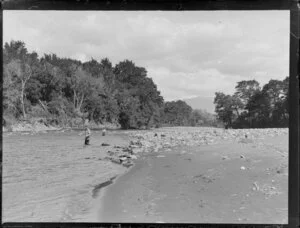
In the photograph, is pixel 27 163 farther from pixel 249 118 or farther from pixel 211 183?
pixel 249 118

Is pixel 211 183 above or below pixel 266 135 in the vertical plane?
below

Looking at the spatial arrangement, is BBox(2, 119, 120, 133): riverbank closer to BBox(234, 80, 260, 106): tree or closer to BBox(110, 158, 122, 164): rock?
BBox(110, 158, 122, 164): rock

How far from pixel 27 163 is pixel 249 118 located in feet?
7.75

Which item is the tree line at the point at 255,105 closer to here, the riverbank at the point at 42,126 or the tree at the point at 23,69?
the riverbank at the point at 42,126

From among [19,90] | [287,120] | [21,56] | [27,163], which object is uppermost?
[21,56]

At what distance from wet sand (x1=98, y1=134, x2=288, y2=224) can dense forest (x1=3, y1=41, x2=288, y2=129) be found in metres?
0.40

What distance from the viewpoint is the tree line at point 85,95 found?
2262mm

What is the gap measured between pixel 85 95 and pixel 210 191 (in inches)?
66.1

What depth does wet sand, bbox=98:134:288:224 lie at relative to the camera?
190 cm

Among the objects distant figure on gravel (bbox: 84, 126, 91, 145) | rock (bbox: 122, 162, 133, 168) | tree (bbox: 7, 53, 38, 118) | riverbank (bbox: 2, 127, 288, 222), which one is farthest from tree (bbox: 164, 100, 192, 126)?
tree (bbox: 7, 53, 38, 118)

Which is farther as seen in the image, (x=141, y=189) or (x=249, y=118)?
(x=249, y=118)

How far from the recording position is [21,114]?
8.04ft

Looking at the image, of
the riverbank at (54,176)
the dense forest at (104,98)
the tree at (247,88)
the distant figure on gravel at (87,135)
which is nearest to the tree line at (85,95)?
the dense forest at (104,98)

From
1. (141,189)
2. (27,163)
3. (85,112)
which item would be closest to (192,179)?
(141,189)
